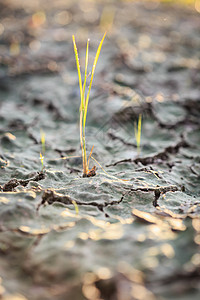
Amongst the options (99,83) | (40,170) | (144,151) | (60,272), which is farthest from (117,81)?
(60,272)

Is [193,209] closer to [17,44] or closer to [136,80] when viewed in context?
[136,80]

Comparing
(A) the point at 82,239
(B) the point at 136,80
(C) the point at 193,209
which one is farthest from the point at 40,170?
(B) the point at 136,80

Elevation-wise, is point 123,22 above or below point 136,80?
above

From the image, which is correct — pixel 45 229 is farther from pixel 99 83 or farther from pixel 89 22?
pixel 89 22

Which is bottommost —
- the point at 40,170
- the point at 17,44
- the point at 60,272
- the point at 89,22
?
the point at 60,272

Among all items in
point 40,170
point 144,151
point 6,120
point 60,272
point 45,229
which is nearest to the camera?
point 60,272

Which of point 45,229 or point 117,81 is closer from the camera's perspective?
point 45,229

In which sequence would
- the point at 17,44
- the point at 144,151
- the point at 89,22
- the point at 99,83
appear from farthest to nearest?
1. the point at 89,22
2. the point at 17,44
3. the point at 99,83
4. the point at 144,151
